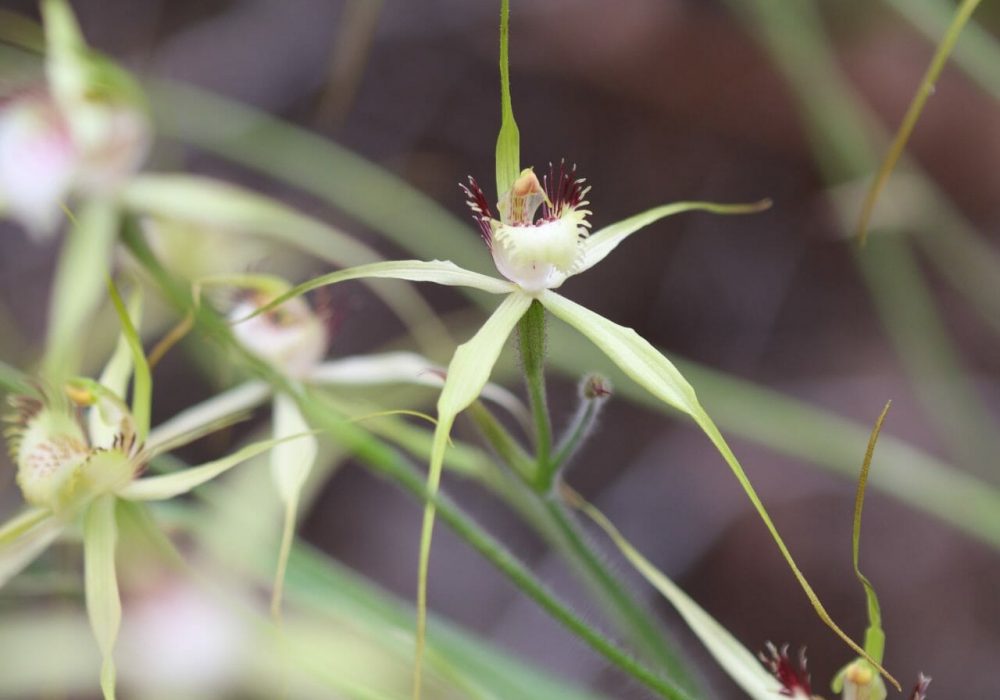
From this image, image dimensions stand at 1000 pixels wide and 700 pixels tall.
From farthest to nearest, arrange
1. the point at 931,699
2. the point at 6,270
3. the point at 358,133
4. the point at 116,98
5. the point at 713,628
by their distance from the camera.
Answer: the point at 358,133 < the point at 6,270 < the point at 931,699 < the point at 116,98 < the point at 713,628

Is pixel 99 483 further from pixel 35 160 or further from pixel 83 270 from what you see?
pixel 35 160

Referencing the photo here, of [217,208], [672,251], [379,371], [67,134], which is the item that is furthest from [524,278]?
[672,251]

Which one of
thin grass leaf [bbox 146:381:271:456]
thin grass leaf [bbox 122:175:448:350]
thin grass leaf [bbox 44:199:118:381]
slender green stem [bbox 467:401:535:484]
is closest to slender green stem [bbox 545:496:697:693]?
slender green stem [bbox 467:401:535:484]

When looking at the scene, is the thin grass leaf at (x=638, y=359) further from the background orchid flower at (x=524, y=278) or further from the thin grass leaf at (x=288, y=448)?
the thin grass leaf at (x=288, y=448)

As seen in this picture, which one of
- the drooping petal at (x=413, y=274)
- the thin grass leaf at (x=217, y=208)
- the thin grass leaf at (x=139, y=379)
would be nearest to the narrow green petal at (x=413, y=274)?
the drooping petal at (x=413, y=274)

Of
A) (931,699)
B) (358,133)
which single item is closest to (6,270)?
(358,133)

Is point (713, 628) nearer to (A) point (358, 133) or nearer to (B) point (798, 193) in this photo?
(B) point (798, 193)
